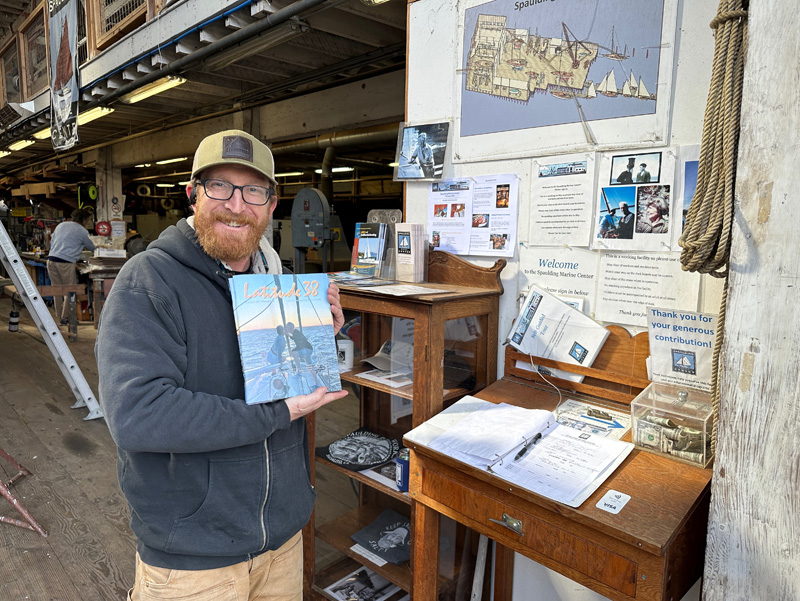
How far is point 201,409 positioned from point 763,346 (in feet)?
3.72

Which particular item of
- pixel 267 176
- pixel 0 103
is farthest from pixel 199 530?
pixel 0 103

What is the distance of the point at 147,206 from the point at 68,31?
13.9m

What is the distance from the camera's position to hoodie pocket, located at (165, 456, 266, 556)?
115 cm

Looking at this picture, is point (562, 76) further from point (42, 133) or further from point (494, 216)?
point (42, 133)

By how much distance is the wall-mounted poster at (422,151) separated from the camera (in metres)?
2.01

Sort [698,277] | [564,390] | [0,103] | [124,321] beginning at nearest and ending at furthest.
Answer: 1. [124,321]
2. [698,277]
3. [564,390]
4. [0,103]

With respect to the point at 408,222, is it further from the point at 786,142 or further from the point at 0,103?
the point at 0,103

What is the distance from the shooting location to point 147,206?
703 inches

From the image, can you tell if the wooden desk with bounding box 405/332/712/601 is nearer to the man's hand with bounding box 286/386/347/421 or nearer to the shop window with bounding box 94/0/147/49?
the man's hand with bounding box 286/386/347/421

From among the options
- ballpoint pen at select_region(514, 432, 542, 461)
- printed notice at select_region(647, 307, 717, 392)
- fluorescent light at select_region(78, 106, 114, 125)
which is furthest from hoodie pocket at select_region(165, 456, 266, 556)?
fluorescent light at select_region(78, 106, 114, 125)

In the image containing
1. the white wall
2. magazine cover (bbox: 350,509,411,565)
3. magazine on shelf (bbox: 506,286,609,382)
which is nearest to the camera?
the white wall

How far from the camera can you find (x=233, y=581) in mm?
1240

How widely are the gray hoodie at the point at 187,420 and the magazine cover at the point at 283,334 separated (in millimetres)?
59

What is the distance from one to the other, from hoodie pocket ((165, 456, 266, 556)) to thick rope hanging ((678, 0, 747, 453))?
3.67 ft
